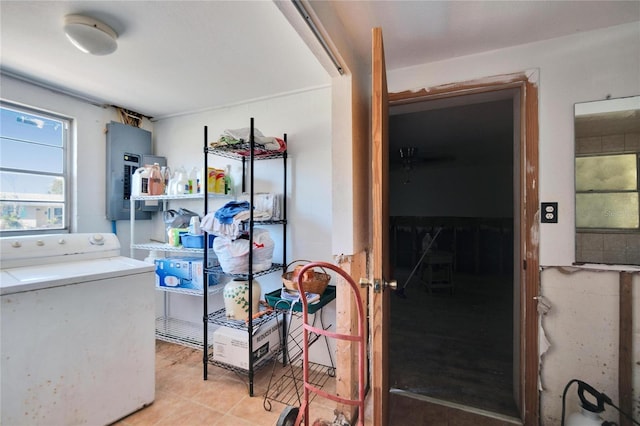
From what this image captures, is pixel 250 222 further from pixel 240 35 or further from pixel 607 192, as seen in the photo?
pixel 607 192

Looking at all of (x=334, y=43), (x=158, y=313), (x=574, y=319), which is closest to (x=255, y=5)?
(x=334, y=43)

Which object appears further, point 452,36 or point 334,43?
point 452,36

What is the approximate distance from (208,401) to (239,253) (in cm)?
99

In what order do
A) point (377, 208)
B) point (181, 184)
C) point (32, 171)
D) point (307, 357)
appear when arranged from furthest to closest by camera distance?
1. point (181, 184)
2. point (32, 171)
3. point (307, 357)
4. point (377, 208)

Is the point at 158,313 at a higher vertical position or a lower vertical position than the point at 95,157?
lower

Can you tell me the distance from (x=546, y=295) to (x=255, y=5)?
7.12 feet

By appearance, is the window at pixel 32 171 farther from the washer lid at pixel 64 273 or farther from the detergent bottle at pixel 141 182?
the washer lid at pixel 64 273

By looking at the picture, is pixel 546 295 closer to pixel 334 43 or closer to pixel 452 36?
pixel 452 36

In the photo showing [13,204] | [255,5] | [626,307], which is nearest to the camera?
[255,5]

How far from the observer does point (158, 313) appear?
277cm

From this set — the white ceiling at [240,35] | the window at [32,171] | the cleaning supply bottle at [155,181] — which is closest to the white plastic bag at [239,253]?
the cleaning supply bottle at [155,181]

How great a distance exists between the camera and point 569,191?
58.7 inches

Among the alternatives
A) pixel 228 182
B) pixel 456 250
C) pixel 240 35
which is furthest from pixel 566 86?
pixel 456 250

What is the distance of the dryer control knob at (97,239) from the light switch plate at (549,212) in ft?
9.50
